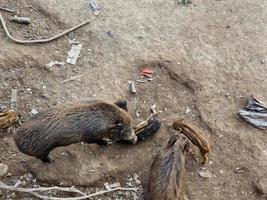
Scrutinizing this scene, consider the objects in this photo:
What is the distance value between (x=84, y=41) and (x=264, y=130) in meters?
2.35

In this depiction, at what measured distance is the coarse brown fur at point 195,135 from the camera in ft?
18.5

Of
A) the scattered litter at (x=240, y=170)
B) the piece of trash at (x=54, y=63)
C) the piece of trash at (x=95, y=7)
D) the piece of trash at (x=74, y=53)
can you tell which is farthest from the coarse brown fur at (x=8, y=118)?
the scattered litter at (x=240, y=170)

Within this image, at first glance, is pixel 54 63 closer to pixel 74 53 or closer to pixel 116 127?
pixel 74 53

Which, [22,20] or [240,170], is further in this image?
[22,20]

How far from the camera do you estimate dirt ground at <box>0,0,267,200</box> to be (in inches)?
221

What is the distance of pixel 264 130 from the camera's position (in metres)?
6.02

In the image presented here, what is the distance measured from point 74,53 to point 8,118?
4.11 ft

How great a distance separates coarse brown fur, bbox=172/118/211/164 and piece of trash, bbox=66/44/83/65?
1.51 m

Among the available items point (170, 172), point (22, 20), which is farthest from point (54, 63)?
point (170, 172)

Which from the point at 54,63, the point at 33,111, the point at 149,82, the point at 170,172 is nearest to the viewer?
the point at 170,172

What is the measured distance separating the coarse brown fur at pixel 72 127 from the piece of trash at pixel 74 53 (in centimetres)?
113

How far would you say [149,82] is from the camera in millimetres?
→ 6371

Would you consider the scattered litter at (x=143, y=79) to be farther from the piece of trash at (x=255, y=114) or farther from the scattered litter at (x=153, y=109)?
the piece of trash at (x=255, y=114)

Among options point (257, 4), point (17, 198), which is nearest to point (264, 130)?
point (257, 4)
